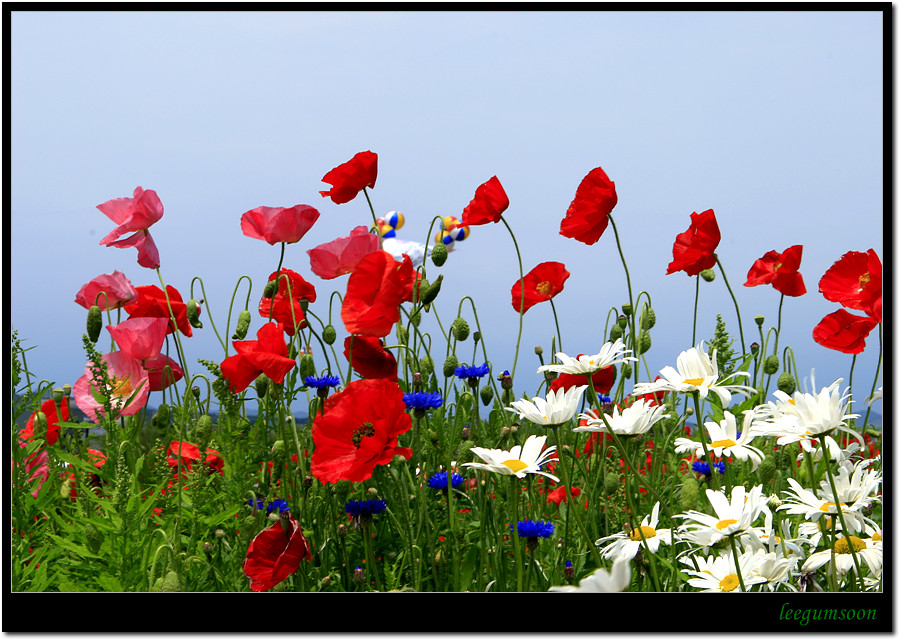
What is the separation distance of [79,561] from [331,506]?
1.25 feet

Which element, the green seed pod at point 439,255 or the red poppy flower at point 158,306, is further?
the red poppy flower at point 158,306

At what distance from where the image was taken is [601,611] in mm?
951

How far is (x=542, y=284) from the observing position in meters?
1.59

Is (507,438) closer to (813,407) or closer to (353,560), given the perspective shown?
(353,560)

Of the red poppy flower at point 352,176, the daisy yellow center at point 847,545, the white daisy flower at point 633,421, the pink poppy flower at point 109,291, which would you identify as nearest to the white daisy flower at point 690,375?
the white daisy flower at point 633,421

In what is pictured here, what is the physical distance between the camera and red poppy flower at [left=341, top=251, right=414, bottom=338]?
121 centimetres

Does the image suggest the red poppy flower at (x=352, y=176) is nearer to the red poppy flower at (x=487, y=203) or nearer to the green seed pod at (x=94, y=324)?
the red poppy flower at (x=487, y=203)

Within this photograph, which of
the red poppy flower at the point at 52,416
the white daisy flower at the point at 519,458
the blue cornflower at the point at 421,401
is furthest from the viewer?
the red poppy flower at the point at 52,416

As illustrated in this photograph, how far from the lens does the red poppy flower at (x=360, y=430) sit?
1055 mm

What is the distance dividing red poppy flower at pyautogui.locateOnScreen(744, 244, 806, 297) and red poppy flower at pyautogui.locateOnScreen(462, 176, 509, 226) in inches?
24.0

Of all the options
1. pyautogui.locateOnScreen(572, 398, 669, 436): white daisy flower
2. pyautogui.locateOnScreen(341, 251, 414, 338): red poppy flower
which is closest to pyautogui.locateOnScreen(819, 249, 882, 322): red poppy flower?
pyautogui.locateOnScreen(572, 398, 669, 436): white daisy flower

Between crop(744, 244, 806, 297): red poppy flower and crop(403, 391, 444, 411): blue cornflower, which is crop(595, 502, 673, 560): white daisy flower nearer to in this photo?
crop(403, 391, 444, 411): blue cornflower

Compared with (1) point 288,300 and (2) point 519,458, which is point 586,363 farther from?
(1) point 288,300

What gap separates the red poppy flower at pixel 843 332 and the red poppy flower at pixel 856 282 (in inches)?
2.5
